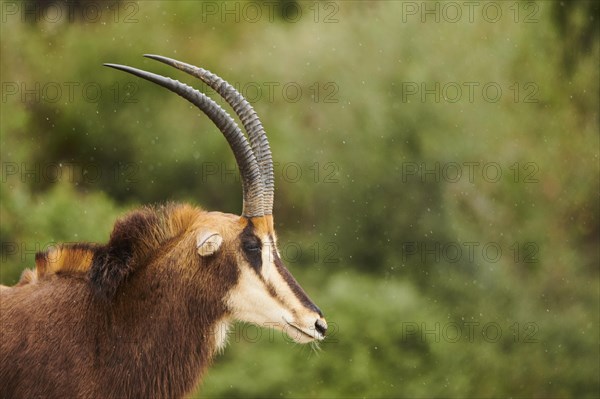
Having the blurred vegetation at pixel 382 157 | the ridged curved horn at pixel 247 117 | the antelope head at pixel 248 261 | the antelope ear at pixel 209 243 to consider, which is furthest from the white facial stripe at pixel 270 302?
the blurred vegetation at pixel 382 157

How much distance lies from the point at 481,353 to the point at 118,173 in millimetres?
5973

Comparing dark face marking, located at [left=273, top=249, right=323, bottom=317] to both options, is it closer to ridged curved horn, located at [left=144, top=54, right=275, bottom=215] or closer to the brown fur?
the brown fur

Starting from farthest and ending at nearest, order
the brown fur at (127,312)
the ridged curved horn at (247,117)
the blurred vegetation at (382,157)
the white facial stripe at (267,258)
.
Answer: the blurred vegetation at (382,157) < the ridged curved horn at (247,117) < the white facial stripe at (267,258) < the brown fur at (127,312)

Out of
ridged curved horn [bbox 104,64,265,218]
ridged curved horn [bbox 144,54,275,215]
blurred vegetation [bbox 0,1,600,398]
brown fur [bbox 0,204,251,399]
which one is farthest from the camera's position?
blurred vegetation [bbox 0,1,600,398]

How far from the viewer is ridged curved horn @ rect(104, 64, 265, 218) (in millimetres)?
6766

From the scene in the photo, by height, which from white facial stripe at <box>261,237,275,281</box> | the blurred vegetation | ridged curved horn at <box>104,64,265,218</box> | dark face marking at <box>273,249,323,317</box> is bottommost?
the blurred vegetation

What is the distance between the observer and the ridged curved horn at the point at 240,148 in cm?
677

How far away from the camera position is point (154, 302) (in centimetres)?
670

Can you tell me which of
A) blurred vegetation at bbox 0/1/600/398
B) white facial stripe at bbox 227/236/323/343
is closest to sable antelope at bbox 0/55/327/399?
white facial stripe at bbox 227/236/323/343

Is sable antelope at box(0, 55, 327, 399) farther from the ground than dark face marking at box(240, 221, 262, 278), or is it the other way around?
dark face marking at box(240, 221, 262, 278)

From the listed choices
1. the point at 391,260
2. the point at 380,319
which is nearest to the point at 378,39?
the point at 391,260

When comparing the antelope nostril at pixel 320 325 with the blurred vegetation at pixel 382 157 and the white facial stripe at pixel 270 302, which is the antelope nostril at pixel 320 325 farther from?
the blurred vegetation at pixel 382 157

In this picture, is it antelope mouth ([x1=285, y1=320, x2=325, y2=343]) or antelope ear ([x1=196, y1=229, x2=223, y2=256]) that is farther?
antelope ear ([x1=196, y1=229, x2=223, y2=256])

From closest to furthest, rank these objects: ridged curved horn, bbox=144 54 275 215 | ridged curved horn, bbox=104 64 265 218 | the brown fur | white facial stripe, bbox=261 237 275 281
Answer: the brown fur → white facial stripe, bbox=261 237 275 281 → ridged curved horn, bbox=104 64 265 218 → ridged curved horn, bbox=144 54 275 215
